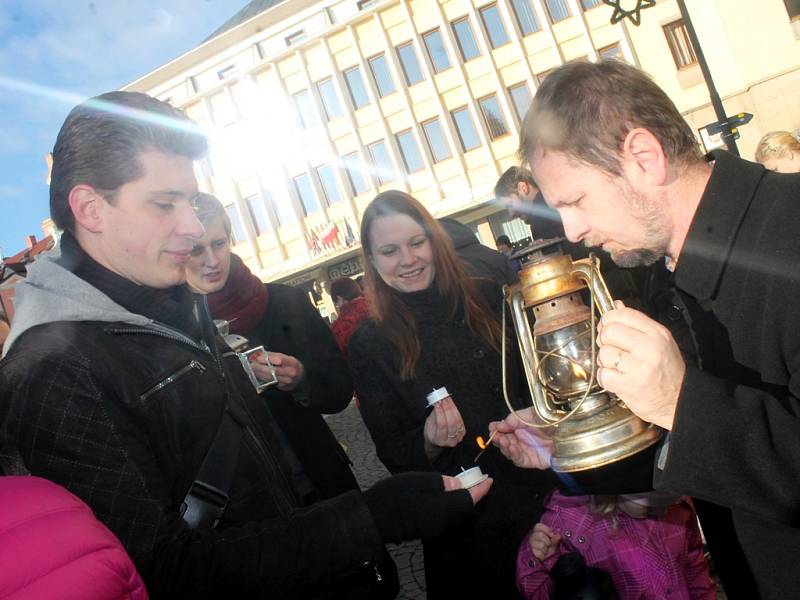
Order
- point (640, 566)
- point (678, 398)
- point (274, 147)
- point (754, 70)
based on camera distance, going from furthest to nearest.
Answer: point (274, 147)
point (754, 70)
point (640, 566)
point (678, 398)

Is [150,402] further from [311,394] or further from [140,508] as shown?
[311,394]

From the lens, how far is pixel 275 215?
2781cm

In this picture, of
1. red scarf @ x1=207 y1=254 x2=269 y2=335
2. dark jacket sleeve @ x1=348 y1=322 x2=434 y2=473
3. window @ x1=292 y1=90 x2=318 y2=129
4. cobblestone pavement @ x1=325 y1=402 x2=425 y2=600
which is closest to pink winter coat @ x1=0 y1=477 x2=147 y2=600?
dark jacket sleeve @ x1=348 y1=322 x2=434 y2=473

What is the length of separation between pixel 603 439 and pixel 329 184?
2606 cm

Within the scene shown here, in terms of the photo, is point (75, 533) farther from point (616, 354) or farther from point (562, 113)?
point (562, 113)

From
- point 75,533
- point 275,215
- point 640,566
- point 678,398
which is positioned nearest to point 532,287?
point 678,398

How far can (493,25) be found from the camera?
24.6 metres

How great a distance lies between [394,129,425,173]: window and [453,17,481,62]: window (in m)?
3.86

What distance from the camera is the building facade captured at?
70.7 ft

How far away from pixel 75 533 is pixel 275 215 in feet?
90.1

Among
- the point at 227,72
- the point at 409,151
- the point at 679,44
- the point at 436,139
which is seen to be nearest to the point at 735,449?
the point at 679,44

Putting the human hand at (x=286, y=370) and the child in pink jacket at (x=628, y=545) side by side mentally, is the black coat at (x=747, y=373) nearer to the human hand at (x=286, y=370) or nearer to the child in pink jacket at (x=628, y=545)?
the child in pink jacket at (x=628, y=545)

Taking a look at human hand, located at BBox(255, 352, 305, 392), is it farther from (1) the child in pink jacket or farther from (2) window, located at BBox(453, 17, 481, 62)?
(2) window, located at BBox(453, 17, 481, 62)

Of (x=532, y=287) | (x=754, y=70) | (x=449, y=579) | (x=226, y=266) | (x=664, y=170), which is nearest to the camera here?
(x=532, y=287)
